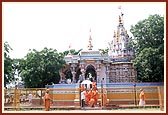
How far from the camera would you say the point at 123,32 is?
3509 centimetres

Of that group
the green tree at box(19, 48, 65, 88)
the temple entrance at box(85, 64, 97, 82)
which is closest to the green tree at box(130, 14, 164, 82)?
the green tree at box(19, 48, 65, 88)

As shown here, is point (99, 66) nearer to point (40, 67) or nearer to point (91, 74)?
point (91, 74)

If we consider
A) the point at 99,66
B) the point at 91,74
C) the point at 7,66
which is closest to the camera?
the point at 7,66

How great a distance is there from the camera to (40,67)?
77.2 feet

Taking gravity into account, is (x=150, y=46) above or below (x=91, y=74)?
above

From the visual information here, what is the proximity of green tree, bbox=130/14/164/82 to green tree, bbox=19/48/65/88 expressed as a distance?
5.95m

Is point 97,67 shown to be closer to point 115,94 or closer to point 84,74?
point 84,74

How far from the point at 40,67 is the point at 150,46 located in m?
7.82

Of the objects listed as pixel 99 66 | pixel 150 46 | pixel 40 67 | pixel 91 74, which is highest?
pixel 150 46

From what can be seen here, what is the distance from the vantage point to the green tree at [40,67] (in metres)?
23.2

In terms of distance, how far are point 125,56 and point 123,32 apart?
3834 millimetres

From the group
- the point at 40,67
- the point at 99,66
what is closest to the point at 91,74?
the point at 99,66

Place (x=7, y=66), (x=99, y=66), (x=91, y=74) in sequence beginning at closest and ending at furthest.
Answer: (x=7, y=66), (x=99, y=66), (x=91, y=74)

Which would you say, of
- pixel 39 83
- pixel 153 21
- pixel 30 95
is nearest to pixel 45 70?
pixel 39 83
